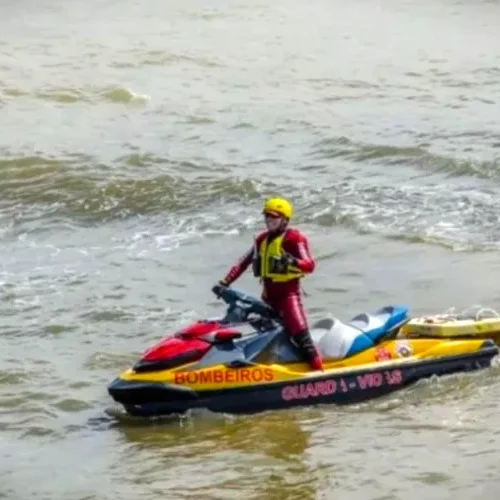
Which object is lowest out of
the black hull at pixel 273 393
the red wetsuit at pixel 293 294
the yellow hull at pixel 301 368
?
the black hull at pixel 273 393

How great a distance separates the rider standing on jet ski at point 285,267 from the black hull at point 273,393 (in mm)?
234

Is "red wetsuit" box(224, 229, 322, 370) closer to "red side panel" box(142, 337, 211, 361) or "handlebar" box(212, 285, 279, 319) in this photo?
"handlebar" box(212, 285, 279, 319)

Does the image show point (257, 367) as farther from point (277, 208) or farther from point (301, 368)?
point (277, 208)

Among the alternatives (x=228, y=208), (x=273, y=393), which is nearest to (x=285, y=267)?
(x=273, y=393)

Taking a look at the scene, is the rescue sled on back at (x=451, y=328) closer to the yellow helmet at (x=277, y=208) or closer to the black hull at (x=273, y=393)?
the black hull at (x=273, y=393)

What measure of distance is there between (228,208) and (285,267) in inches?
308

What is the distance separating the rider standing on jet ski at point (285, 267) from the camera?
1135 centimetres

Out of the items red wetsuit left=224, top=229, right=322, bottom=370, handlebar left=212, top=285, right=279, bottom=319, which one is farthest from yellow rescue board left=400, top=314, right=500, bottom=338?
handlebar left=212, top=285, right=279, bottom=319

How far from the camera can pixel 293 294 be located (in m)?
11.5

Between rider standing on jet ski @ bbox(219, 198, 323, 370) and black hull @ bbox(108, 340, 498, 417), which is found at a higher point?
rider standing on jet ski @ bbox(219, 198, 323, 370)

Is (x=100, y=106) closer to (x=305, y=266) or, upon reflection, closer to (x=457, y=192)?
(x=457, y=192)

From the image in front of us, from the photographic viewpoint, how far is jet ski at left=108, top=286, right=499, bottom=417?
11219mm

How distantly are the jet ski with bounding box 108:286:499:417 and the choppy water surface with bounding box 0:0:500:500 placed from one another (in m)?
0.15

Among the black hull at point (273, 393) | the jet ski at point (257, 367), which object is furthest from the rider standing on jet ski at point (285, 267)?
the black hull at point (273, 393)
